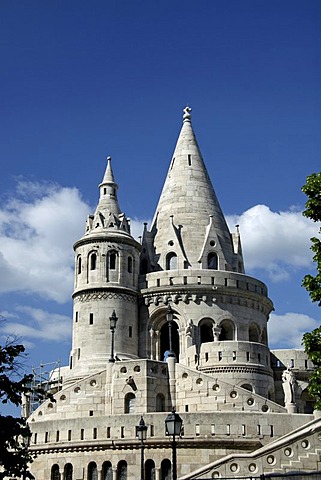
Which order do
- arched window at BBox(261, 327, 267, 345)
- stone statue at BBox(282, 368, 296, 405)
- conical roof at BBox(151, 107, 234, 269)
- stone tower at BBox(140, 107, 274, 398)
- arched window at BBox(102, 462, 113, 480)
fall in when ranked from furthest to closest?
conical roof at BBox(151, 107, 234, 269), arched window at BBox(261, 327, 267, 345), stone tower at BBox(140, 107, 274, 398), stone statue at BBox(282, 368, 296, 405), arched window at BBox(102, 462, 113, 480)

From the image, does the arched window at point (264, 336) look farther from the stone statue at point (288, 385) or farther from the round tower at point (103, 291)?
the round tower at point (103, 291)

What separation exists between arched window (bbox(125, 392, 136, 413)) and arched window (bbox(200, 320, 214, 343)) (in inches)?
361

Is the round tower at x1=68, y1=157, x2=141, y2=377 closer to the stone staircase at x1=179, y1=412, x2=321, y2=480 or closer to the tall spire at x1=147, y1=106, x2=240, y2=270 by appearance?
the tall spire at x1=147, y1=106, x2=240, y2=270

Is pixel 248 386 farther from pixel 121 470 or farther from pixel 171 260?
pixel 121 470

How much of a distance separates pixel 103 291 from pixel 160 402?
782 centimetres

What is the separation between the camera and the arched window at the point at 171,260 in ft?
148

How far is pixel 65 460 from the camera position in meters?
32.4

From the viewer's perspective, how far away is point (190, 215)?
4644 centimetres

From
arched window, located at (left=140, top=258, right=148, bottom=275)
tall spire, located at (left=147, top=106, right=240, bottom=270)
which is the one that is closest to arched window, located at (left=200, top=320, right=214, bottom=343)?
tall spire, located at (left=147, top=106, right=240, bottom=270)

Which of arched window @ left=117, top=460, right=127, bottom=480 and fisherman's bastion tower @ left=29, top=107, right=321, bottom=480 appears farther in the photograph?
arched window @ left=117, top=460, right=127, bottom=480

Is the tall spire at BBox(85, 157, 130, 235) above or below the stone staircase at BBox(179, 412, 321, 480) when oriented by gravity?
above

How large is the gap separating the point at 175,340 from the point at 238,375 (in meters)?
5.44

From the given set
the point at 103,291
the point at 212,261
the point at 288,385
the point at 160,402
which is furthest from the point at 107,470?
the point at 212,261

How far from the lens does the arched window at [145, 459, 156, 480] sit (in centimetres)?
3088
